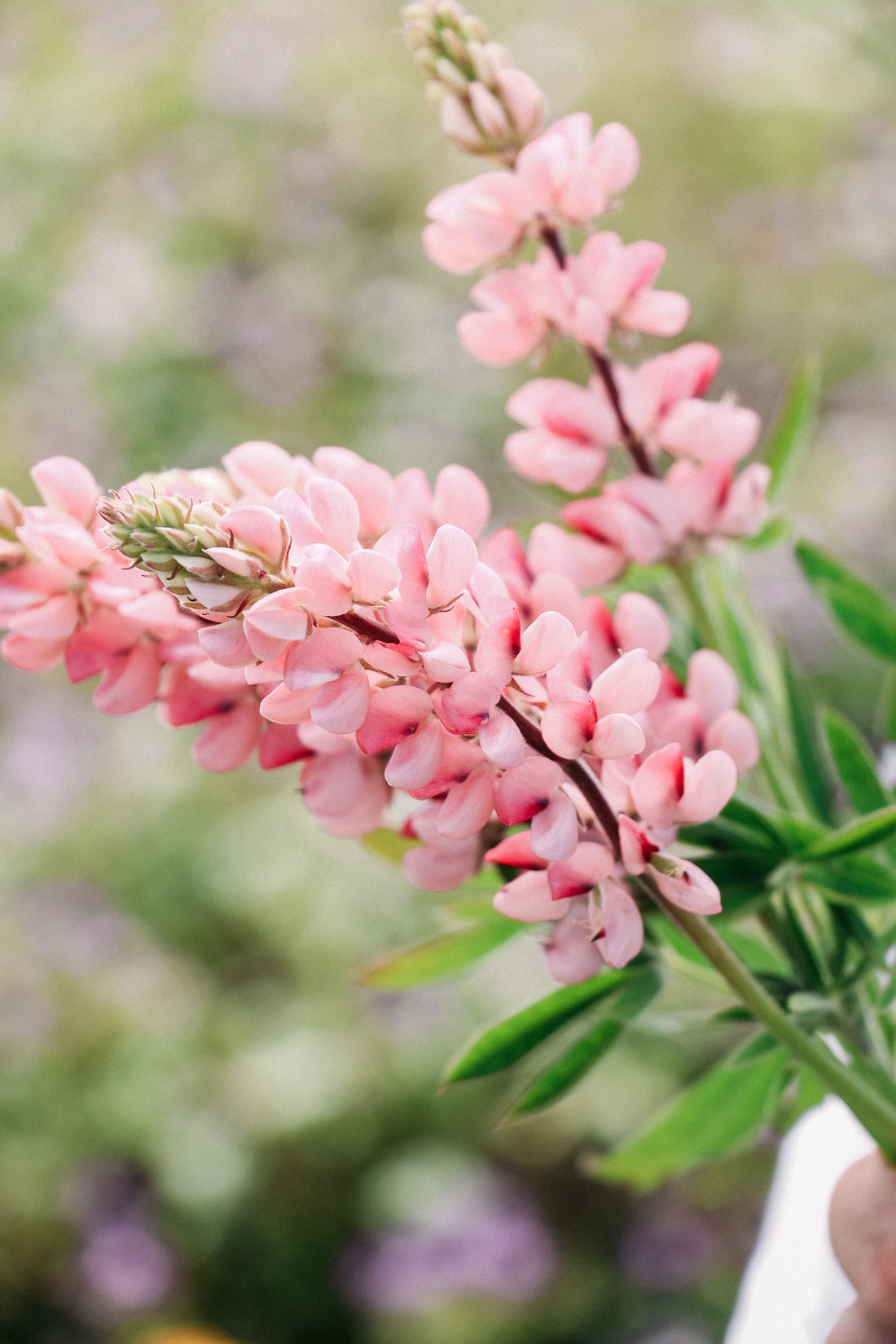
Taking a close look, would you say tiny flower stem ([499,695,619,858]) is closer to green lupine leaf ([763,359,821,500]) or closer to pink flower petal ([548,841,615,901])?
pink flower petal ([548,841,615,901])

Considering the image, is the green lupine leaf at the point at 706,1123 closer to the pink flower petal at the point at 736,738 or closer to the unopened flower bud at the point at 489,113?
the pink flower petal at the point at 736,738

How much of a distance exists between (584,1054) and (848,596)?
0.67 ft

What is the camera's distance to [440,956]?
0.44 metres

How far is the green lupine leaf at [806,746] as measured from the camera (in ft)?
1.41

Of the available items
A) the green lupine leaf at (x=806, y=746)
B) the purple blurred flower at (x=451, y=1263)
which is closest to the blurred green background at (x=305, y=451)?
the purple blurred flower at (x=451, y=1263)

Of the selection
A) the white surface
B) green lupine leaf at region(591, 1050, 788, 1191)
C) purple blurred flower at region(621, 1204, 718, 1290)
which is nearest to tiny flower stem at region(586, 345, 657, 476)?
green lupine leaf at region(591, 1050, 788, 1191)

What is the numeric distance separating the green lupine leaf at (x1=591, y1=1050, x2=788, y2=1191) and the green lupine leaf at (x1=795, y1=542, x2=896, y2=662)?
0.17 metres

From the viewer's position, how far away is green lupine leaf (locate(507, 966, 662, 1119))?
1.16 ft

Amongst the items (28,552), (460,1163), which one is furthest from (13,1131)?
(28,552)

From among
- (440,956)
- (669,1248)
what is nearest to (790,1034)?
(440,956)

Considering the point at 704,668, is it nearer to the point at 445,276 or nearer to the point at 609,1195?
the point at 609,1195

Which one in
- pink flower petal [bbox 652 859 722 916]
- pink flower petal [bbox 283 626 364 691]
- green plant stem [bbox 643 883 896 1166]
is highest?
pink flower petal [bbox 283 626 364 691]

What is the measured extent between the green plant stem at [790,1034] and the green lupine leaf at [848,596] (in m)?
0.17

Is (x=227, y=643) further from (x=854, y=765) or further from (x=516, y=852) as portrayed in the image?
(x=854, y=765)
